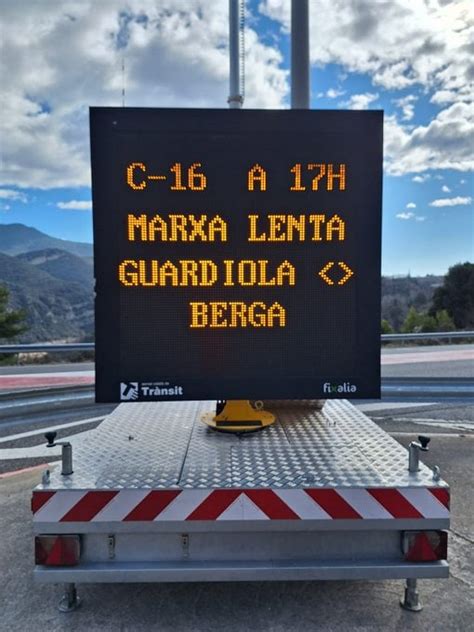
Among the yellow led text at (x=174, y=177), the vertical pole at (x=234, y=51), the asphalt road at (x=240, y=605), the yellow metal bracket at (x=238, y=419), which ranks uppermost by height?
the vertical pole at (x=234, y=51)

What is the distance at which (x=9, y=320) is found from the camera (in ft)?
117

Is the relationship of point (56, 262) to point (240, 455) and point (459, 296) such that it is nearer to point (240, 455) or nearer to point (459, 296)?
point (459, 296)

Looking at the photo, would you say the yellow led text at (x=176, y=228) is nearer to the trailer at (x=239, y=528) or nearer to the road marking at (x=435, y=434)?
the trailer at (x=239, y=528)

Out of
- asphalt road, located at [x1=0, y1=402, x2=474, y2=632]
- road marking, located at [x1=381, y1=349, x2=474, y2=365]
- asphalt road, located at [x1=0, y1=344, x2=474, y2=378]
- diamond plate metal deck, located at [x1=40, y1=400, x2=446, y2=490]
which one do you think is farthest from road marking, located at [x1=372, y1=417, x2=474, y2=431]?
road marking, located at [x1=381, y1=349, x2=474, y2=365]

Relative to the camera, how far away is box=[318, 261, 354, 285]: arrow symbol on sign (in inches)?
111

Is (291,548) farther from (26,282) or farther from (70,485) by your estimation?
(26,282)

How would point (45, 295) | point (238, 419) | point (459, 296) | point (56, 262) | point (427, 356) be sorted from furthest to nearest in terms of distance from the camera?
point (56, 262), point (45, 295), point (459, 296), point (427, 356), point (238, 419)

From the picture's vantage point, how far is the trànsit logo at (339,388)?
2.87 meters

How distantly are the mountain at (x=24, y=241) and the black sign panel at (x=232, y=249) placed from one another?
119m

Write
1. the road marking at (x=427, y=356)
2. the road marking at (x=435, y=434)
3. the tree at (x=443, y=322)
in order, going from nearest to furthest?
the road marking at (x=435, y=434) → the road marking at (x=427, y=356) → the tree at (x=443, y=322)

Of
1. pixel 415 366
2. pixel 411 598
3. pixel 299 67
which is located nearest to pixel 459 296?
pixel 415 366

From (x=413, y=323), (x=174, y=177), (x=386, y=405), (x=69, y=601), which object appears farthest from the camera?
(x=413, y=323)

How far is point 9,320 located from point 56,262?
9221 cm

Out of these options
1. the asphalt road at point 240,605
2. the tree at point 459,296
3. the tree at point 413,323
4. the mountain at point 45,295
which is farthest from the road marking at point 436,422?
the mountain at point 45,295
